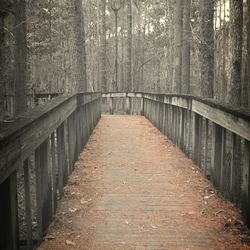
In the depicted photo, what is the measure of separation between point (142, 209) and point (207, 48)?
26.2 feet

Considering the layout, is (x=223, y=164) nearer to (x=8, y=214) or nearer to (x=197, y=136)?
(x=197, y=136)

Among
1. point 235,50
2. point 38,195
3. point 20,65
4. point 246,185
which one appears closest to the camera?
point 38,195

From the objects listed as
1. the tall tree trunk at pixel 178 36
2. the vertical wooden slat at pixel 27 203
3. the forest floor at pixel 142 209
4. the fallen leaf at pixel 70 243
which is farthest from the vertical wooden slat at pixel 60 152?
the tall tree trunk at pixel 178 36

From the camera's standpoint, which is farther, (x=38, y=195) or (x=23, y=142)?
(x=38, y=195)

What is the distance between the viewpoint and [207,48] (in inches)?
488

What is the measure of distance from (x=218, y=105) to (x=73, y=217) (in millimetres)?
2535

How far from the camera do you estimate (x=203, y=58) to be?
12.7 m

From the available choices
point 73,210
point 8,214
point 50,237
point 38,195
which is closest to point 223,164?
A: point 73,210

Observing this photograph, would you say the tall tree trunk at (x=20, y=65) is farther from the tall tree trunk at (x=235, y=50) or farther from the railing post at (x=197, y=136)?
the tall tree trunk at (x=235, y=50)

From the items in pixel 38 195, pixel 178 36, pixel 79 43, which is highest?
pixel 178 36

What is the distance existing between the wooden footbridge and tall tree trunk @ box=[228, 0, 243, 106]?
247 centimetres

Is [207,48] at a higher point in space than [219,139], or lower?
higher

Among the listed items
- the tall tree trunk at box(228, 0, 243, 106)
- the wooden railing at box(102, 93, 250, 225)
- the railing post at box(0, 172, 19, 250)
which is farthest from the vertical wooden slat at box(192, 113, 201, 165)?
the railing post at box(0, 172, 19, 250)

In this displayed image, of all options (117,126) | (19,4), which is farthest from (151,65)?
(19,4)
